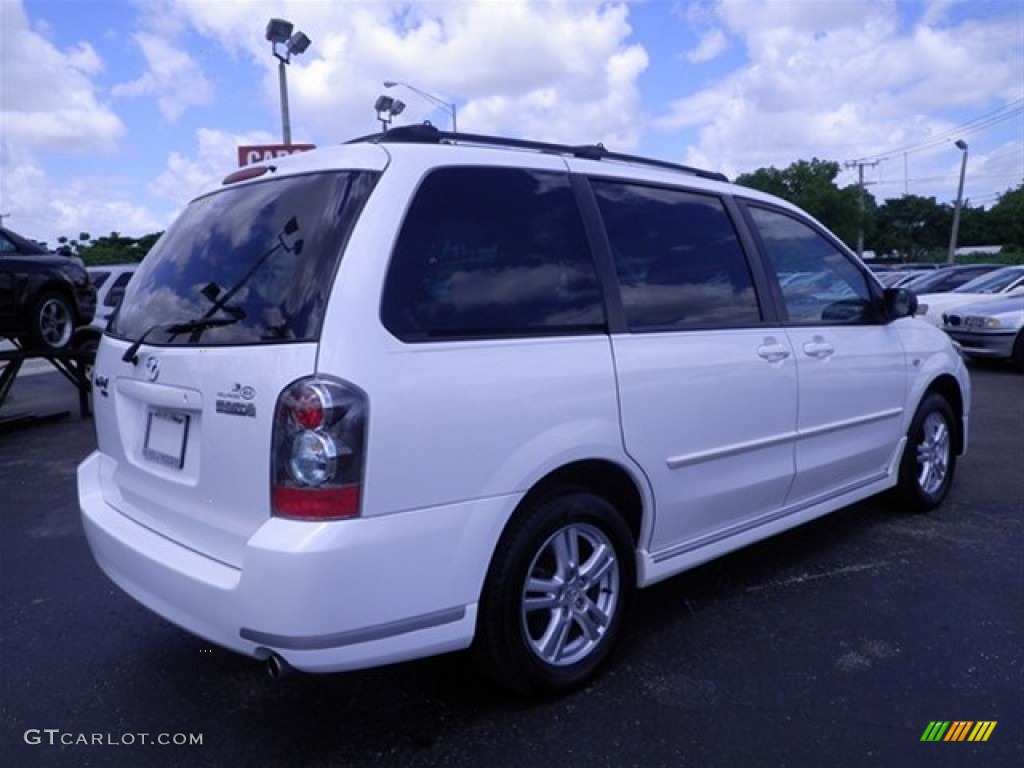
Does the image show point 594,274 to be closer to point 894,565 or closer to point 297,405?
point 297,405

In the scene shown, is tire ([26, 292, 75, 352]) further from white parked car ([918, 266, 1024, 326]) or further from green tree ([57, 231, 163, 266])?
green tree ([57, 231, 163, 266])

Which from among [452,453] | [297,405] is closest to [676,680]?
[452,453]

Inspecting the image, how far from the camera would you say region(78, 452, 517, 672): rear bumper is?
83.3 inches

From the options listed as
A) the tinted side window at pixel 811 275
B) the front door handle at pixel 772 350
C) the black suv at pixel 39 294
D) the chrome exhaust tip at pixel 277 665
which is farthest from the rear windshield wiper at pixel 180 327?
the black suv at pixel 39 294

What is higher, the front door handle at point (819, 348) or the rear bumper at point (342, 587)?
the front door handle at point (819, 348)

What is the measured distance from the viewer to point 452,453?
2307 mm

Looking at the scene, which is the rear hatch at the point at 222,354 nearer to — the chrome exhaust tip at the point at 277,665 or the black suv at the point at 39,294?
the chrome exhaust tip at the point at 277,665

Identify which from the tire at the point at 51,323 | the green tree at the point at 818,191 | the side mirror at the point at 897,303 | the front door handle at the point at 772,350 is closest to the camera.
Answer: the front door handle at the point at 772,350

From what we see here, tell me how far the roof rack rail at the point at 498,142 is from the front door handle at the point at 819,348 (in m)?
0.95

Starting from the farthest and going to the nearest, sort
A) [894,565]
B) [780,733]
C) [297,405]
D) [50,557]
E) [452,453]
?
[50,557] < [894,565] < [780,733] < [452,453] < [297,405]

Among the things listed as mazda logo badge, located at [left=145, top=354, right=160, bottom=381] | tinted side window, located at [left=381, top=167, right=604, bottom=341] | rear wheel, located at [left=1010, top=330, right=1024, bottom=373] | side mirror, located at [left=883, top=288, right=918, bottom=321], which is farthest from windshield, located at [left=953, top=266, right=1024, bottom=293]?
mazda logo badge, located at [left=145, top=354, right=160, bottom=381]

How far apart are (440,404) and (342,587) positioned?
0.58 meters

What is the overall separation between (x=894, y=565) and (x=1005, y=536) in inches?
35.6

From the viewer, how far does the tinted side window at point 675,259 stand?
3.01m
